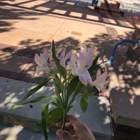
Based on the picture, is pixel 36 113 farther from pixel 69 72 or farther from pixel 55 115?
pixel 69 72

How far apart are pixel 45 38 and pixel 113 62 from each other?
2497 mm

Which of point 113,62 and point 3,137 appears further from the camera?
point 113,62

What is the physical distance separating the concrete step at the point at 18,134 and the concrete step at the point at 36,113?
0.06m

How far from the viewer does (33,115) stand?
2623mm

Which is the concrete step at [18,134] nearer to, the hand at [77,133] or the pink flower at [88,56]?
the hand at [77,133]

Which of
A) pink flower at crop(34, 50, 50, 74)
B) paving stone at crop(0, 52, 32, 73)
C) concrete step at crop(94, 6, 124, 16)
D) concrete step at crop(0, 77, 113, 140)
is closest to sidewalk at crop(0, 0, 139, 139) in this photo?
paving stone at crop(0, 52, 32, 73)

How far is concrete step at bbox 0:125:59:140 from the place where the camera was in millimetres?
2492

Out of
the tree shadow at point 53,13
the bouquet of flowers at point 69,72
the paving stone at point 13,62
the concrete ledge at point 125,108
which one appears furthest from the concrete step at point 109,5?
Result: the bouquet of flowers at point 69,72

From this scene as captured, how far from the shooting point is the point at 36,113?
8.73 feet

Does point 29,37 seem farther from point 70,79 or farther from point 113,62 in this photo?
point 70,79

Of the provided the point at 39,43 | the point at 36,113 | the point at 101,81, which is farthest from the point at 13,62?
the point at 101,81

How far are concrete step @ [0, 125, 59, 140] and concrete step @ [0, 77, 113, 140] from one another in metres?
0.06

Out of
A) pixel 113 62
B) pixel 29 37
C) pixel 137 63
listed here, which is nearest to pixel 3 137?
pixel 113 62

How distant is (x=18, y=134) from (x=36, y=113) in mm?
360
